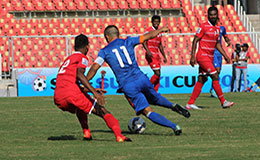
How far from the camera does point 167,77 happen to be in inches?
820

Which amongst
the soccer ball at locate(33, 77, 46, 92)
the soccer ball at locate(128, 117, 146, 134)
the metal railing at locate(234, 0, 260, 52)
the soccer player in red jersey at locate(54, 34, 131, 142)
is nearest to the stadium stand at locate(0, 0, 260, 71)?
the metal railing at locate(234, 0, 260, 52)

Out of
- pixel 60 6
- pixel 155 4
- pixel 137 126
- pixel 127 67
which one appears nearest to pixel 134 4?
pixel 155 4

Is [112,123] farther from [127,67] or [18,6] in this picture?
[18,6]

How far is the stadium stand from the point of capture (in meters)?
21.9

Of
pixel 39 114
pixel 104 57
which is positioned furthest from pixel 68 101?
pixel 39 114

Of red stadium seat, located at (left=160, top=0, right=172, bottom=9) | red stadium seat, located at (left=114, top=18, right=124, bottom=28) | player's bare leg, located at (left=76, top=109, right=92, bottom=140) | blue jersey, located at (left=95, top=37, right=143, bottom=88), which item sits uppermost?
red stadium seat, located at (left=160, top=0, right=172, bottom=9)

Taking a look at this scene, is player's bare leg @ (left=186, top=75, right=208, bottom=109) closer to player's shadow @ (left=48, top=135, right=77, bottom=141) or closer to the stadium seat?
player's shadow @ (left=48, top=135, right=77, bottom=141)

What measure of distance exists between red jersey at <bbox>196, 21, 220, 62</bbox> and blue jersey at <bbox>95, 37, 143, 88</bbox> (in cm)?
469

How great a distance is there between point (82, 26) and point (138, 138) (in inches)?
701

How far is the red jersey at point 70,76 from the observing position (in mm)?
7645

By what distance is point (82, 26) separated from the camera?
2547 cm

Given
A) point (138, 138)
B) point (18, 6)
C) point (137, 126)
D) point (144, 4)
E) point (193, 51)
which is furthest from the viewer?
point (144, 4)

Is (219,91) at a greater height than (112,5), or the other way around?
(112,5)

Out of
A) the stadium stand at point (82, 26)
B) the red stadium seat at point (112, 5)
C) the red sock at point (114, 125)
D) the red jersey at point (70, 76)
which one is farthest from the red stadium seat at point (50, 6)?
the red sock at point (114, 125)
